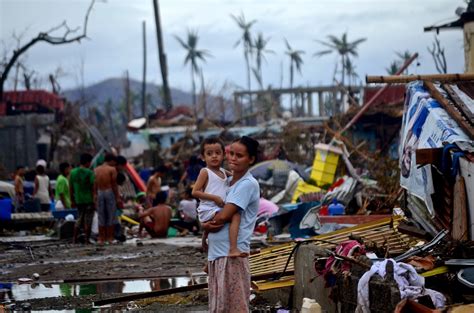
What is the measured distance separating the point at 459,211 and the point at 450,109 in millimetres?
1535

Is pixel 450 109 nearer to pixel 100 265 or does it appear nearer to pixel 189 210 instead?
pixel 100 265

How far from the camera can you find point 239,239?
705cm

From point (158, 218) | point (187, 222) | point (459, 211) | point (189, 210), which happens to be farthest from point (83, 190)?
point (459, 211)

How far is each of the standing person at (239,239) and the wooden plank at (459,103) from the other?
387cm

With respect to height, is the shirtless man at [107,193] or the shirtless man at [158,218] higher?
the shirtless man at [107,193]

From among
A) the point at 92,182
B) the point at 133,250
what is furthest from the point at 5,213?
the point at 133,250

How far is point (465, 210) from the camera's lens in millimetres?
9383

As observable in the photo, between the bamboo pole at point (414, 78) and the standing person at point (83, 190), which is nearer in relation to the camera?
the bamboo pole at point (414, 78)

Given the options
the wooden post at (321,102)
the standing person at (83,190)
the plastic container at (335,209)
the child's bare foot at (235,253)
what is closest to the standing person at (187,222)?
the standing person at (83,190)

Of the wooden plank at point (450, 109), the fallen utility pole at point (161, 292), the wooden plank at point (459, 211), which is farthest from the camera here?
the wooden plank at point (450, 109)

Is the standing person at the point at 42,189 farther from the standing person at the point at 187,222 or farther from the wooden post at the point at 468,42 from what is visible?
the wooden post at the point at 468,42

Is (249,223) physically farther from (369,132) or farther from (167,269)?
(369,132)

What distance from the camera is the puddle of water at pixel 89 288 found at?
10.9 meters

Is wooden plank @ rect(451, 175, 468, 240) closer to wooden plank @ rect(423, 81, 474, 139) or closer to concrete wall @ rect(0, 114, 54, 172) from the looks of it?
wooden plank @ rect(423, 81, 474, 139)
